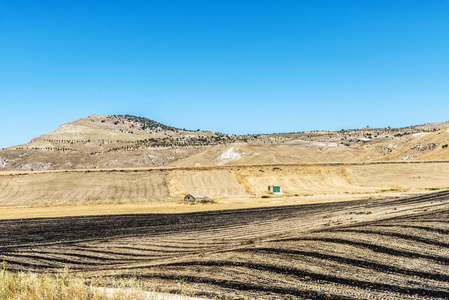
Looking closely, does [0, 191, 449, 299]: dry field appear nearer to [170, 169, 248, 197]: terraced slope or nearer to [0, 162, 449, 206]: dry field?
[0, 162, 449, 206]: dry field

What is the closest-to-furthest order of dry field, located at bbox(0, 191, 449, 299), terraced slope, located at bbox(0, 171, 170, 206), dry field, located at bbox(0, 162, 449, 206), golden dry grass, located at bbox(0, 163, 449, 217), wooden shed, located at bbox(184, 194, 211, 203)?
dry field, located at bbox(0, 191, 449, 299) < wooden shed, located at bbox(184, 194, 211, 203) < golden dry grass, located at bbox(0, 163, 449, 217) < terraced slope, located at bbox(0, 171, 170, 206) < dry field, located at bbox(0, 162, 449, 206)

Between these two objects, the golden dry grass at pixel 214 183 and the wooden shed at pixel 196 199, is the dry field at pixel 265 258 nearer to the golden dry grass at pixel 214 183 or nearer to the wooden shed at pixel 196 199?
the wooden shed at pixel 196 199

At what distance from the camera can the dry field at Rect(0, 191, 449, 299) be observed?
41.7ft

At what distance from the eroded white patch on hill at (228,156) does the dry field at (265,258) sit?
7865cm

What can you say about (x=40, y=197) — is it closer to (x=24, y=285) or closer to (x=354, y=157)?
(x=24, y=285)

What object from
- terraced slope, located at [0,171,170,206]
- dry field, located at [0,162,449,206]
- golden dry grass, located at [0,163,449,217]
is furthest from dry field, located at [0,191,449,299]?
dry field, located at [0,162,449,206]

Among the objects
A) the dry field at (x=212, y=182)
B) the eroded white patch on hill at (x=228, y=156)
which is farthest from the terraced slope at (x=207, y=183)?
the eroded white patch on hill at (x=228, y=156)

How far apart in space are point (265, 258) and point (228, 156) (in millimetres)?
91600

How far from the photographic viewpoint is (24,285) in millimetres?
10844

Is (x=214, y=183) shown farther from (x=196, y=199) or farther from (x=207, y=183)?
(x=196, y=199)

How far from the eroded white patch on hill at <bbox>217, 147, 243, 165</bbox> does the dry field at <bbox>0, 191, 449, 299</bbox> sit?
78.6m

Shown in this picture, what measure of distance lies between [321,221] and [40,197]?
41734 millimetres

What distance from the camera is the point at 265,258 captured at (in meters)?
15.9

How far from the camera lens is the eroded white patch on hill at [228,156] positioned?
105 m
